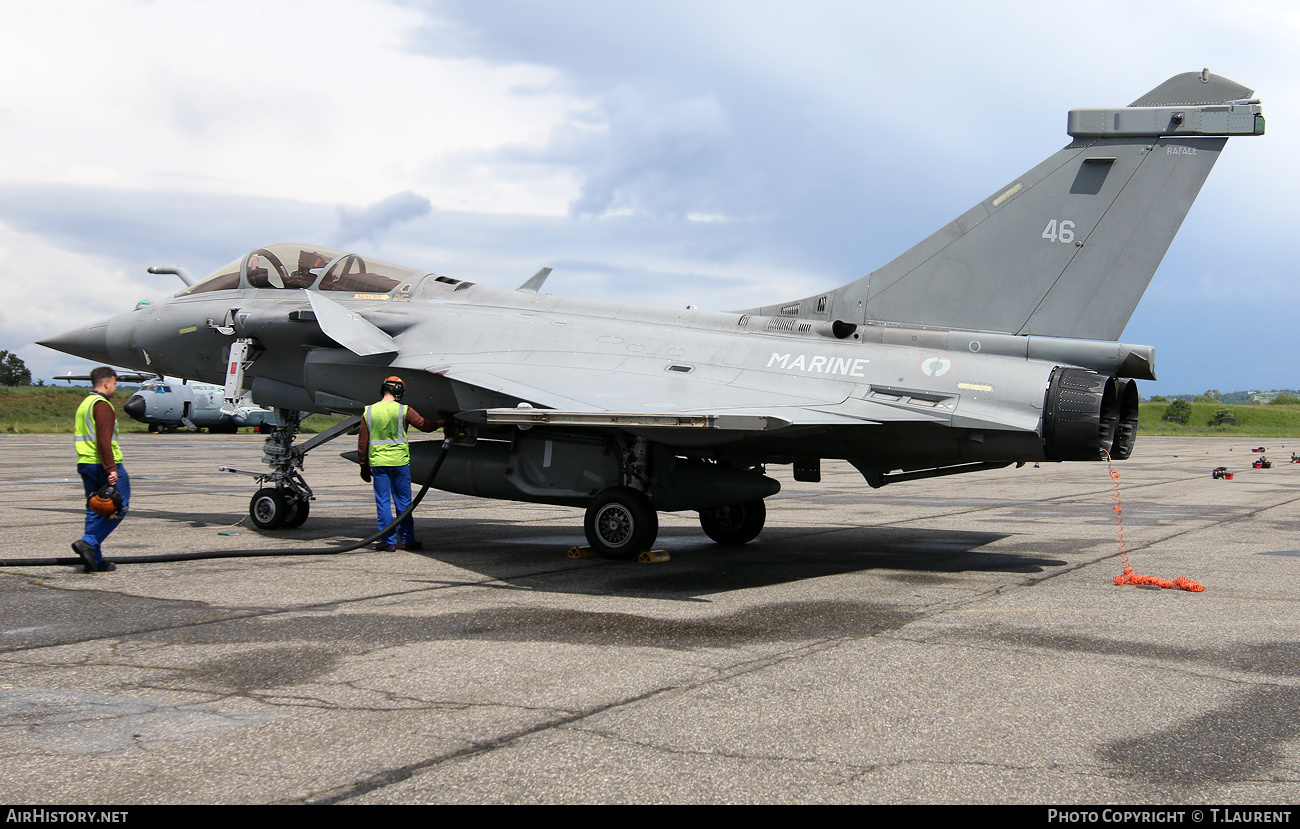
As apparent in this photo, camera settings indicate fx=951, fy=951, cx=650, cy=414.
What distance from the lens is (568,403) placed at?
9484 millimetres

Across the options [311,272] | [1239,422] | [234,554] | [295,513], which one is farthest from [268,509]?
[1239,422]

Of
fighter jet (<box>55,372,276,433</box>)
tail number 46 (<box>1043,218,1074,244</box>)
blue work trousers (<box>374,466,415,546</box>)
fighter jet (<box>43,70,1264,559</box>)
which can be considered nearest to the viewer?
fighter jet (<box>43,70,1264,559</box>)

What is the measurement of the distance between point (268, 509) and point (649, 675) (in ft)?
27.0

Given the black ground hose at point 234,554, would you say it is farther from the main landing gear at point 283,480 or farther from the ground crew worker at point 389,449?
the main landing gear at point 283,480

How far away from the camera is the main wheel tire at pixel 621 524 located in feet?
32.2

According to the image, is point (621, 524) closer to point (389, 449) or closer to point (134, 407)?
point (389, 449)

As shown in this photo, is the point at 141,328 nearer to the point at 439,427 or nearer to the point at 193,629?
the point at 439,427

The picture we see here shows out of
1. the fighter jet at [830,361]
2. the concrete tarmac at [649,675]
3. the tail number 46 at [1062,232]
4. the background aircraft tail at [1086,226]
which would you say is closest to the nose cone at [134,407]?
the concrete tarmac at [649,675]

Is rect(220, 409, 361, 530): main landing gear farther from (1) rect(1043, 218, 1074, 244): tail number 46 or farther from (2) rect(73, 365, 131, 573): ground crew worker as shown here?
(1) rect(1043, 218, 1074, 244): tail number 46

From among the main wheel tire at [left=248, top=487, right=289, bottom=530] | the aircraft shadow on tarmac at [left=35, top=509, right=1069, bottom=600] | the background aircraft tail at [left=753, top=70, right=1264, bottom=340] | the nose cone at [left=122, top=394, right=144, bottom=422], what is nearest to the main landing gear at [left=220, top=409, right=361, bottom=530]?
the main wheel tire at [left=248, top=487, right=289, bottom=530]

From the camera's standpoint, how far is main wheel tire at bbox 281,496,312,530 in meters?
12.3

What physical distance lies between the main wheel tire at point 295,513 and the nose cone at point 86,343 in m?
3.58

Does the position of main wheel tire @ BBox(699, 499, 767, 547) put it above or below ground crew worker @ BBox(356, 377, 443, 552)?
below
